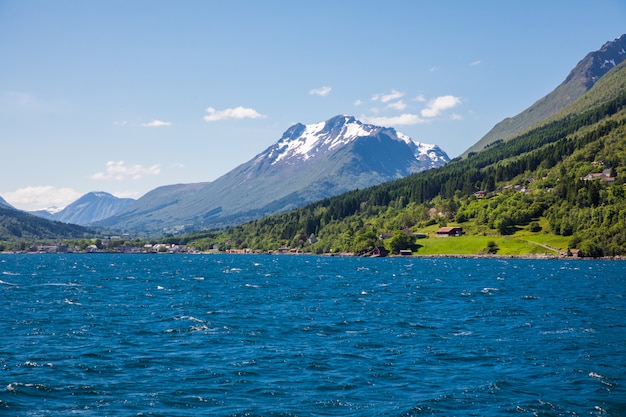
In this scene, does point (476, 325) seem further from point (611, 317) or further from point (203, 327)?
point (203, 327)

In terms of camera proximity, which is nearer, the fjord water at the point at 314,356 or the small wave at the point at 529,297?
the fjord water at the point at 314,356

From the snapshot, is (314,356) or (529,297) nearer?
(314,356)

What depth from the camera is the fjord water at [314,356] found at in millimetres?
34125

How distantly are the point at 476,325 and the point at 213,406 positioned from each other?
1367 inches

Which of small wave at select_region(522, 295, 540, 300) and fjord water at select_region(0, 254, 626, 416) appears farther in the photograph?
small wave at select_region(522, 295, 540, 300)

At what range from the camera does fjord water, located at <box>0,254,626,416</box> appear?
34.1 metres

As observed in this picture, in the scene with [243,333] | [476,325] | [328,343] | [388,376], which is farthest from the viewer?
[476,325]

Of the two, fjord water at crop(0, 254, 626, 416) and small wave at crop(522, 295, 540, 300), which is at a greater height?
fjord water at crop(0, 254, 626, 416)

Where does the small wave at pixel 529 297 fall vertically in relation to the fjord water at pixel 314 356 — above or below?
below

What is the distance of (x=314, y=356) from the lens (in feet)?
152

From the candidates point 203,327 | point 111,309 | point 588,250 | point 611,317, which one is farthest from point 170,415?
point 588,250

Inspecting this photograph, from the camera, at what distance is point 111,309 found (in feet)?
241

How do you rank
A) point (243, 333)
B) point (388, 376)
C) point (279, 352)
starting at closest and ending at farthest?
1. point (388, 376)
2. point (279, 352)
3. point (243, 333)

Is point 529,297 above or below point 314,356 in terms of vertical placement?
below
